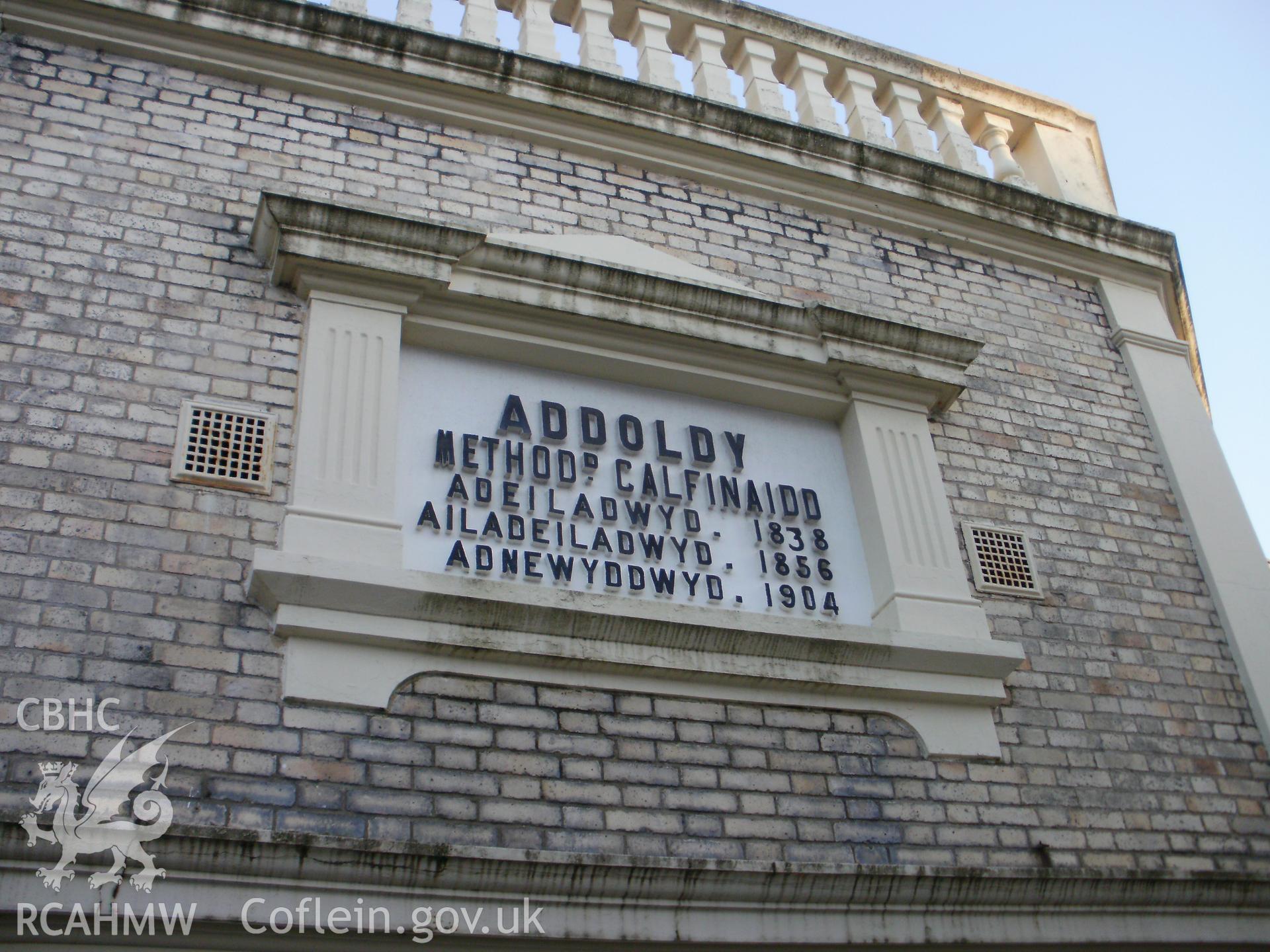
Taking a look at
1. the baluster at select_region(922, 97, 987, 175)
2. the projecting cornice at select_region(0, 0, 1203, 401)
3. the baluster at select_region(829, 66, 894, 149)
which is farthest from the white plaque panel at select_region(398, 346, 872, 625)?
the baluster at select_region(922, 97, 987, 175)

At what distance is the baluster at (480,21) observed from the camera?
21.6 feet

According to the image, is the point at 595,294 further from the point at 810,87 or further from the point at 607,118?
the point at 810,87

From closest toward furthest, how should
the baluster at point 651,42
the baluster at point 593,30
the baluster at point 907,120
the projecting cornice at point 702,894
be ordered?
the projecting cornice at point 702,894, the baluster at point 593,30, the baluster at point 651,42, the baluster at point 907,120

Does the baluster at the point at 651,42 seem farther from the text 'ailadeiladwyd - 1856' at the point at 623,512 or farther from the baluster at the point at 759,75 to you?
the text 'ailadeiladwyd - 1856' at the point at 623,512

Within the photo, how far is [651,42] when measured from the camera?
7.17m

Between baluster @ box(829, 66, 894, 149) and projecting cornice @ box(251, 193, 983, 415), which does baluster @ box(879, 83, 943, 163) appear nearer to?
baluster @ box(829, 66, 894, 149)

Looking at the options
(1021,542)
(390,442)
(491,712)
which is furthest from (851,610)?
(390,442)

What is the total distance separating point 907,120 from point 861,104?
12.9 inches

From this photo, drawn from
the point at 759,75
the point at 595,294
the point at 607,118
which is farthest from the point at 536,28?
the point at 595,294

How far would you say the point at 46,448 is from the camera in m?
4.54

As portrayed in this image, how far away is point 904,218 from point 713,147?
1.24 metres

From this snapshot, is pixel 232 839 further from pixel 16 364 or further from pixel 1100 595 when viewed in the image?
pixel 1100 595

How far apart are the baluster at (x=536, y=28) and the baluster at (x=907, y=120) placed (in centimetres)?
225

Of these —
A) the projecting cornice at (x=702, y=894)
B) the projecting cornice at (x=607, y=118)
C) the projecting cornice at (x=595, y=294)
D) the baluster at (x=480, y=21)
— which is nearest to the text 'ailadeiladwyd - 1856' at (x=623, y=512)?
the projecting cornice at (x=595, y=294)
